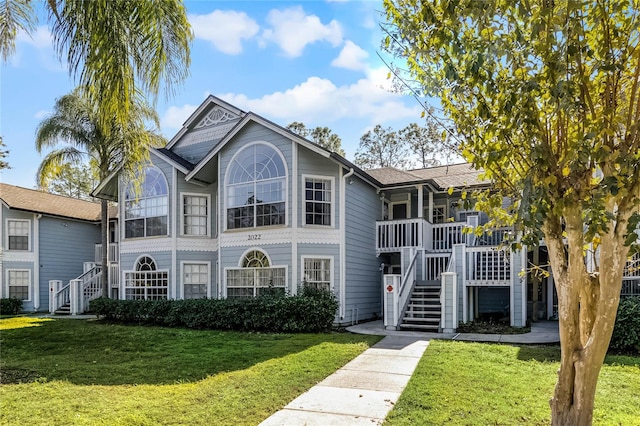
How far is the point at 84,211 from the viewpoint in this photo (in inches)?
936

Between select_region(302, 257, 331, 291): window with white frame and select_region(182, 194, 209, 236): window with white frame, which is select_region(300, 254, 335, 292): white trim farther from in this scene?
select_region(182, 194, 209, 236): window with white frame

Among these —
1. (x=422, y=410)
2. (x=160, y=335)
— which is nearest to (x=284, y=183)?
(x=160, y=335)

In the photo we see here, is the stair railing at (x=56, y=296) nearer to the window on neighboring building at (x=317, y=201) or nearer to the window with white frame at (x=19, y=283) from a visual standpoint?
the window with white frame at (x=19, y=283)

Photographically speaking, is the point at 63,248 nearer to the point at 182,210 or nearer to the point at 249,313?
the point at 182,210

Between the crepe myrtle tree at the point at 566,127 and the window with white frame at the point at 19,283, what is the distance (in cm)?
2233

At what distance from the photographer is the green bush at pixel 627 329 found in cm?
870

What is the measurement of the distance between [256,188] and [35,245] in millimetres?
13226

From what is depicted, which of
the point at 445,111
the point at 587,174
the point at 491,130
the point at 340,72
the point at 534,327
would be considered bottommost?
the point at 534,327

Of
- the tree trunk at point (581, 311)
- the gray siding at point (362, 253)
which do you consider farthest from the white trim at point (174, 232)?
the tree trunk at point (581, 311)

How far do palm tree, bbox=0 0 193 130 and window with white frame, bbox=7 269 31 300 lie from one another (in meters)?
16.5

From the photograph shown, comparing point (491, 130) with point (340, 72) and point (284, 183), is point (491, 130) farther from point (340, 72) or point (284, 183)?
point (284, 183)

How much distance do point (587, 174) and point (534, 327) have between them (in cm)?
1055

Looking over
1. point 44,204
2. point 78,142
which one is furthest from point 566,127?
point 44,204

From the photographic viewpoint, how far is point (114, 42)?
6.80m
